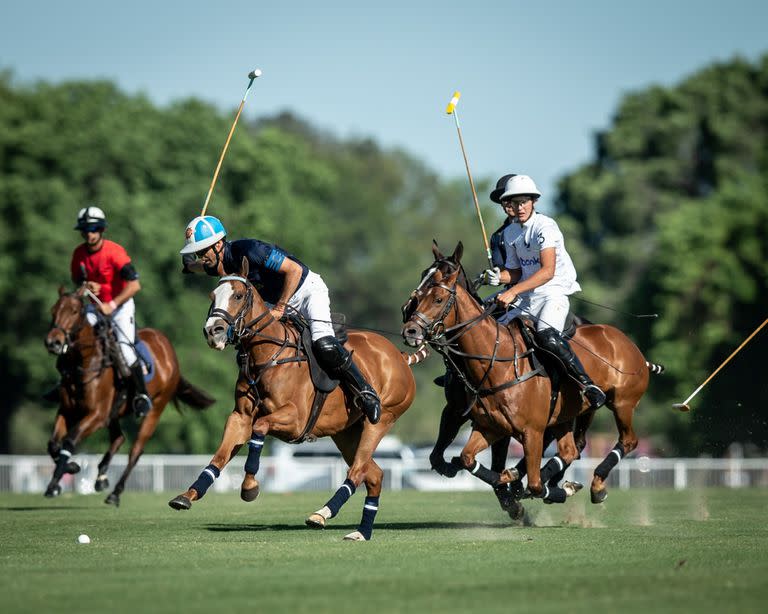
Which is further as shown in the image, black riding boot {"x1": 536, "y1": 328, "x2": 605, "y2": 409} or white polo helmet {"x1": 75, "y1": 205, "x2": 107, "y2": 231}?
white polo helmet {"x1": 75, "y1": 205, "x2": 107, "y2": 231}

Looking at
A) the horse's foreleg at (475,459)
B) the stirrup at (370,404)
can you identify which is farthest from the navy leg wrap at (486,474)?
the stirrup at (370,404)

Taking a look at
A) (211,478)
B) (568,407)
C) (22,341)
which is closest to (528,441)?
(568,407)

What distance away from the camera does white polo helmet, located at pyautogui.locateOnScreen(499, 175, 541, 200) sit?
1348cm

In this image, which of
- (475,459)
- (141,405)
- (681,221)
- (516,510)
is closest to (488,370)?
(475,459)

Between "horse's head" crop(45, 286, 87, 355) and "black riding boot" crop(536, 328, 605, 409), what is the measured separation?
575 centimetres

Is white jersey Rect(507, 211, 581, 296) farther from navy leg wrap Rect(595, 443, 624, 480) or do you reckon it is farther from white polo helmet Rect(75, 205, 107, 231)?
white polo helmet Rect(75, 205, 107, 231)

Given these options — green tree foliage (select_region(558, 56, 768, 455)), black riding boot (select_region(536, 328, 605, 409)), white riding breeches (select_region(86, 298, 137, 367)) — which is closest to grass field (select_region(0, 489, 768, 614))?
black riding boot (select_region(536, 328, 605, 409))

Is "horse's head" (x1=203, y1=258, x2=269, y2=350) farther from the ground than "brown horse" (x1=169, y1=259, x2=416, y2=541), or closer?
farther from the ground

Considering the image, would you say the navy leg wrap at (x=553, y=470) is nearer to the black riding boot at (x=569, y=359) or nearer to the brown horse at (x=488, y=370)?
the brown horse at (x=488, y=370)

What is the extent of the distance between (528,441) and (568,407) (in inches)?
42.2

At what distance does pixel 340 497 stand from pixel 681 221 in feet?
115

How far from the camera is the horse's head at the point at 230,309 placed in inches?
448

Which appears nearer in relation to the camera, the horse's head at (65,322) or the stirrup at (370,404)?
the stirrup at (370,404)

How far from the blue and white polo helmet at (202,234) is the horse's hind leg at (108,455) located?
19.9ft
